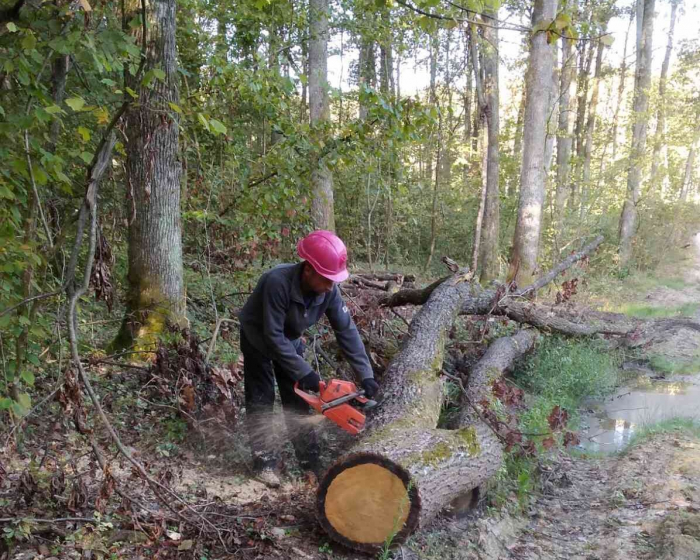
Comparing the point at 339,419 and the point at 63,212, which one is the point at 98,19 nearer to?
the point at 63,212

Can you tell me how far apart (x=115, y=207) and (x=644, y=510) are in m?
5.39

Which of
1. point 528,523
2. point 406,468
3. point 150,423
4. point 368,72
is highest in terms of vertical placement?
point 368,72

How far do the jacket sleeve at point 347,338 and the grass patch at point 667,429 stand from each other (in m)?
3.16

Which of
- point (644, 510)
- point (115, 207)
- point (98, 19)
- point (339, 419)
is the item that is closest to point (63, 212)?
point (115, 207)

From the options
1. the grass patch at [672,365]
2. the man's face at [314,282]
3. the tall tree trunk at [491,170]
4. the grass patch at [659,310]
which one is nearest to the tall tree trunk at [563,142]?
the tall tree trunk at [491,170]

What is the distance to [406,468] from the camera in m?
2.92

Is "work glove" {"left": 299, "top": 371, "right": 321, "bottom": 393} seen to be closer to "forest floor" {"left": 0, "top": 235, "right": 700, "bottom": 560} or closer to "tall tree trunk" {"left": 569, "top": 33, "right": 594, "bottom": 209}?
"forest floor" {"left": 0, "top": 235, "right": 700, "bottom": 560}

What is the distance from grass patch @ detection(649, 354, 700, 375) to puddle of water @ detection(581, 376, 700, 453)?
27 centimetres

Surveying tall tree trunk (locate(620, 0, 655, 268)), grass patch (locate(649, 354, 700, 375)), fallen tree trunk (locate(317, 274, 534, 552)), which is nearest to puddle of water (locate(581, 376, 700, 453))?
grass patch (locate(649, 354, 700, 375))

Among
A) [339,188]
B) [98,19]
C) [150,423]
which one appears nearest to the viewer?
[98,19]

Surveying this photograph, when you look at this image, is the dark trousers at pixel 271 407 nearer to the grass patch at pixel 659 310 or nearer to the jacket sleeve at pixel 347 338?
the jacket sleeve at pixel 347 338

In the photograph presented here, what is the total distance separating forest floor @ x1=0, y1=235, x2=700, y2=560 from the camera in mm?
2594

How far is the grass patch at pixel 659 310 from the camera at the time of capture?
1098cm

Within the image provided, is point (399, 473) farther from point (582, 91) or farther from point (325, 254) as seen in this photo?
point (582, 91)
